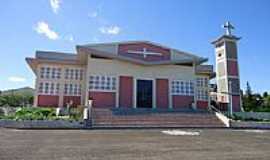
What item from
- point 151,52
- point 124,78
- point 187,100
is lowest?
point 187,100

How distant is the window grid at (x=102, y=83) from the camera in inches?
829

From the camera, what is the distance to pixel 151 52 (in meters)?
23.2

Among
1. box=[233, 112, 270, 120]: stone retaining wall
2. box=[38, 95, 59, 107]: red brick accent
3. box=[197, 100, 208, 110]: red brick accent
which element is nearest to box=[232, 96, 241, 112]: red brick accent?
box=[233, 112, 270, 120]: stone retaining wall

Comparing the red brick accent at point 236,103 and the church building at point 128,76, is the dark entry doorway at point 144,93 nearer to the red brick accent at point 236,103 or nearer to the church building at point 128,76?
the church building at point 128,76

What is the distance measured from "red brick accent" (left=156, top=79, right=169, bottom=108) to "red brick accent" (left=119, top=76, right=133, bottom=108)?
96.7 inches

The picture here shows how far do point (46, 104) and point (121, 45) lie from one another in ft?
28.1

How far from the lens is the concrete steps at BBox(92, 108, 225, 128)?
1633cm

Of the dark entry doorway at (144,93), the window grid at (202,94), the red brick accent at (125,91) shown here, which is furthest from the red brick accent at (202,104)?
the red brick accent at (125,91)

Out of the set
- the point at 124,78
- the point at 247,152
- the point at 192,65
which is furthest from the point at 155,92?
the point at 247,152

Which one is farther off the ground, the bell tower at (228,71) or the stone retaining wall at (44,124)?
the bell tower at (228,71)

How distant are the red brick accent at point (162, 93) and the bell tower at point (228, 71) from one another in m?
5.20

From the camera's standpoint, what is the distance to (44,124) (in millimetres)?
14781

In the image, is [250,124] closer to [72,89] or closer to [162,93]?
[162,93]

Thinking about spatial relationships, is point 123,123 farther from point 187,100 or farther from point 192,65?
point 192,65
